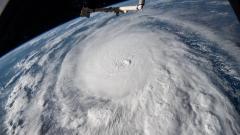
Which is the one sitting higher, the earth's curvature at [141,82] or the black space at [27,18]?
the black space at [27,18]

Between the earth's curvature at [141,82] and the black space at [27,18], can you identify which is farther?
the earth's curvature at [141,82]

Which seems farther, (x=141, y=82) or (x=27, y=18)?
(x=141, y=82)

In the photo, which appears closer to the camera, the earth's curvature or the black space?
the black space

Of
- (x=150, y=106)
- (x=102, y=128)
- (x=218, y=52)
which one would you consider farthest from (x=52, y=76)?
(x=218, y=52)

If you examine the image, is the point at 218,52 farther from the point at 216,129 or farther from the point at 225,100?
the point at 216,129

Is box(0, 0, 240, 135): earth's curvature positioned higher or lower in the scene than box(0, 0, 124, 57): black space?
lower
